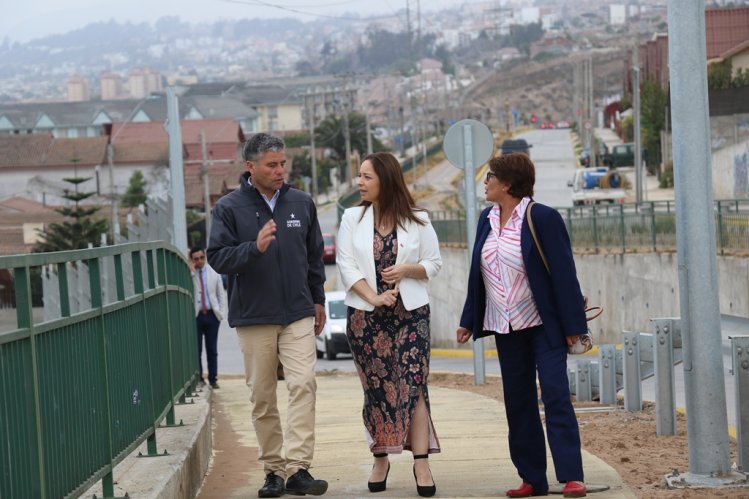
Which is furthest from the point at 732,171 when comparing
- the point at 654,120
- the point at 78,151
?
the point at 78,151

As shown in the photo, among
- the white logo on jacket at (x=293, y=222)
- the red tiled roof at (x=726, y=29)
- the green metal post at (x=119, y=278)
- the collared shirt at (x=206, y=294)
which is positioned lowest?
the collared shirt at (x=206, y=294)

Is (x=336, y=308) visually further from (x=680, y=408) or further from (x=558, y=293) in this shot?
(x=558, y=293)

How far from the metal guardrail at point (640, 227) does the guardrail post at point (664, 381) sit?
19749 millimetres

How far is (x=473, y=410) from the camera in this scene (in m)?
13.2

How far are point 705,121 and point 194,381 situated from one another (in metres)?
6.25

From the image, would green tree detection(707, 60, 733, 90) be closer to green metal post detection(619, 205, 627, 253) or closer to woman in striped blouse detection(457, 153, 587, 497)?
green metal post detection(619, 205, 627, 253)

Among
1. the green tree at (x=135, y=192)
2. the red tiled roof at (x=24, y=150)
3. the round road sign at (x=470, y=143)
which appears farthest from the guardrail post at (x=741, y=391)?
the red tiled roof at (x=24, y=150)

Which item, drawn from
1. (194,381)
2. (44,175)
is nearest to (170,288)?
(194,381)

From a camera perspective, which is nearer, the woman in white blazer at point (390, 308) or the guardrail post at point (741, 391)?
the woman in white blazer at point (390, 308)

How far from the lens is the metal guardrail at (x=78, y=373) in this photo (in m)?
4.91

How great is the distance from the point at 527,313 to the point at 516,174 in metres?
0.73

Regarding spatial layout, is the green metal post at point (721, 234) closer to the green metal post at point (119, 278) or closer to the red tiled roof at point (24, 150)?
the green metal post at point (119, 278)

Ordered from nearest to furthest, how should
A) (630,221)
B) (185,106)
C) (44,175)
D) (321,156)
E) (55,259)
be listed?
(55,259), (630,221), (44,175), (321,156), (185,106)

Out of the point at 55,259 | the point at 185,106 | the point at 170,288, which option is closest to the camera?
the point at 55,259
